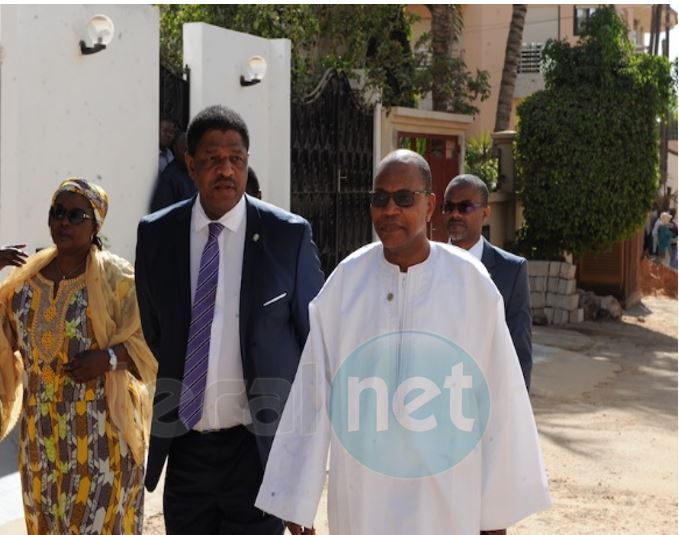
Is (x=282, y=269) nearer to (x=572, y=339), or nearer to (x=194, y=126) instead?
(x=194, y=126)

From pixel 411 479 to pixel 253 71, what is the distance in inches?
305

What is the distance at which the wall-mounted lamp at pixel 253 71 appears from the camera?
10.6 m

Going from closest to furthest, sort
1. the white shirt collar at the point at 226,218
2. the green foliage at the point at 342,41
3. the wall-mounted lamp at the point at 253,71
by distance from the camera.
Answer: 1. the white shirt collar at the point at 226,218
2. the wall-mounted lamp at the point at 253,71
3. the green foliage at the point at 342,41

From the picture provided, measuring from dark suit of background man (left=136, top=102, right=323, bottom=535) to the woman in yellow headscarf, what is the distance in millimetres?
524

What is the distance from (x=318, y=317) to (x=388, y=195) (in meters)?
0.42

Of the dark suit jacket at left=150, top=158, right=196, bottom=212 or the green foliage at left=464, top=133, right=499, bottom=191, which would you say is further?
the green foliage at left=464, top=133, right=499, bottom=191

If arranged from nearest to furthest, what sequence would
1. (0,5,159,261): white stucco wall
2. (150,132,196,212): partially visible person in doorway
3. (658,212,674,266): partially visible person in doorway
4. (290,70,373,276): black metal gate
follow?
(0,5,159,261): white stucco wall, (150,132,196,212): partially visible person in doorway, (290,70,373,276): black metal gate, (658,212,674,266): partially visible person in doorway

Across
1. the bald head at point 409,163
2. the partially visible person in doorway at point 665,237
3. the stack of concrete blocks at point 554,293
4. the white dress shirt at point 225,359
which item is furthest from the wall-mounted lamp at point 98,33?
the partially visible person in doorway at point 665,237

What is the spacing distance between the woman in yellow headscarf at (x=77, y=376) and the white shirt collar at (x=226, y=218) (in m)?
0.66

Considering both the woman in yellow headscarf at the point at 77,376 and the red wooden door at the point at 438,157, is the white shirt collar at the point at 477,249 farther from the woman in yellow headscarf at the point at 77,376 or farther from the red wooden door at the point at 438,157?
the red wooden door at the point at 438,157

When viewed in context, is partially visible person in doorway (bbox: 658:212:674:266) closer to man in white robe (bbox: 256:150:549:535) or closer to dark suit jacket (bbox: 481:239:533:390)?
dark suit jacket (bbox: 481:239:533:390)

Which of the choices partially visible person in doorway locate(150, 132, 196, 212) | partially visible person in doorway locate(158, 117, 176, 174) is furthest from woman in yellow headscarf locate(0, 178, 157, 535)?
partially visible person in doorway locate(158, 117, 176, 174)

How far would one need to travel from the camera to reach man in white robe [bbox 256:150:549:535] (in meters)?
3.33

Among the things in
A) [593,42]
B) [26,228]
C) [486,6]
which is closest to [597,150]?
[593,42]
